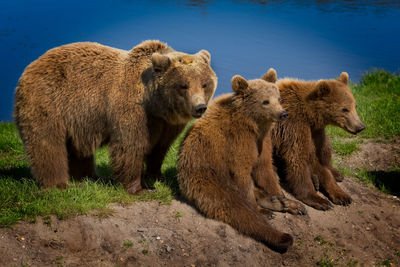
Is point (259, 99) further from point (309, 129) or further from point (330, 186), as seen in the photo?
point (330, 186)

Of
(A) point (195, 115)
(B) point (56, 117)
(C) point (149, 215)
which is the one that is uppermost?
(A) point (195, 115)

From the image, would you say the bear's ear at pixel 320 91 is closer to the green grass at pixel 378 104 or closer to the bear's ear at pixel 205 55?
the bear's ear at pixel 205 55

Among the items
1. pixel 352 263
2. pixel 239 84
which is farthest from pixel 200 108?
pixel 352 263

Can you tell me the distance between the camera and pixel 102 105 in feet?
17.8

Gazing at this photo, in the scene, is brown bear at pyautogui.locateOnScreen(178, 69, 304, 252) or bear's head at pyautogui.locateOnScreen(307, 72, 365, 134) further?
bear's head at pyautogui.locateOnScreen(307, 72, 365, 134)

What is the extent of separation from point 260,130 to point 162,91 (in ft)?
3.94

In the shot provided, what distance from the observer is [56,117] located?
5.36 m

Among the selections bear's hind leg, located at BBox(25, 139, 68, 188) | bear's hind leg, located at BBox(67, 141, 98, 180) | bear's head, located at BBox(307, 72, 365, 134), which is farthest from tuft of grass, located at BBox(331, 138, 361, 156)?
bear's hind leg, located at BBox(25, 139, 68, 188)

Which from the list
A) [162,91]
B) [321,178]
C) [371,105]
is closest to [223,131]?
[162,91]

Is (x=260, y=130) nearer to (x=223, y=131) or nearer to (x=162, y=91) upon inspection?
(x=223, y=131)

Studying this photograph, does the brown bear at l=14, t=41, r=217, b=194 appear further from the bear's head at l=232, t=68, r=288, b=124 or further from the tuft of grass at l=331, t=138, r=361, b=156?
the tuft of grass at l=331, t=138, r=361, b=156

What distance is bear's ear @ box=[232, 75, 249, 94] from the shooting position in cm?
507

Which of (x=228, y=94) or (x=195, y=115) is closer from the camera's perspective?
(x=195, y=115)

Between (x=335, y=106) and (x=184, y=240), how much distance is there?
2.59 m
